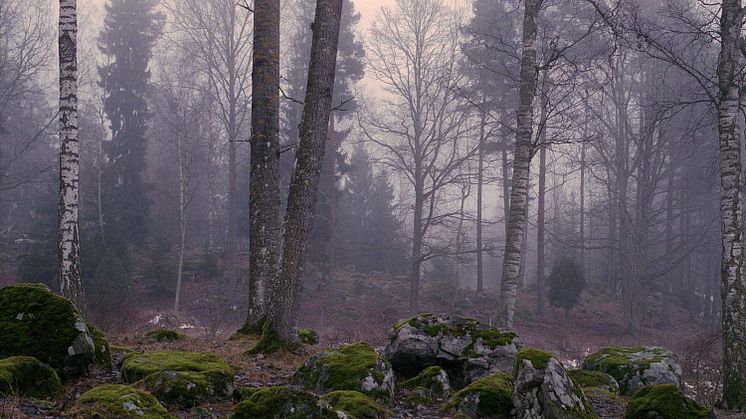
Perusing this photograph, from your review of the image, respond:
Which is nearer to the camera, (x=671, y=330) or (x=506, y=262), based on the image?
(x=506, y=262)

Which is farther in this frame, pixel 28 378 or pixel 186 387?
pixel 186 387

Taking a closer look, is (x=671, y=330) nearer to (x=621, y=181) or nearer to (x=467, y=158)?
(x=621, y=181)

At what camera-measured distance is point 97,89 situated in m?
37.2

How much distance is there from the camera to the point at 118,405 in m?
4.20

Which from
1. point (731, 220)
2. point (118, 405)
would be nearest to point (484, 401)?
point (118, 405)

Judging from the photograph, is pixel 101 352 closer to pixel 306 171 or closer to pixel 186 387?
pixel 186 387

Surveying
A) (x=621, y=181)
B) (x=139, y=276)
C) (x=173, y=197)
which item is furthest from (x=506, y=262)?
(x=173, y=197)

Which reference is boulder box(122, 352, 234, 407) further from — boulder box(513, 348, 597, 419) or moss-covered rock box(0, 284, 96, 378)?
boulder box(513, 348, 597, 419)

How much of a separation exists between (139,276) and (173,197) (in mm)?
5380

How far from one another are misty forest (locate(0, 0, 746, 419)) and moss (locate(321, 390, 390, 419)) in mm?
32

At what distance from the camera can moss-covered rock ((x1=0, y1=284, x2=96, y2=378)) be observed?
5574mm

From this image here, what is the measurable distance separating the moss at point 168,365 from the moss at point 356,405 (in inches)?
47.0

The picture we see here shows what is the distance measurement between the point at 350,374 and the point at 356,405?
0.95 m

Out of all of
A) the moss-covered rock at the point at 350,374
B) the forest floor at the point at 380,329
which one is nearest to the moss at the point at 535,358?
the forest floor at the point at 380,329
